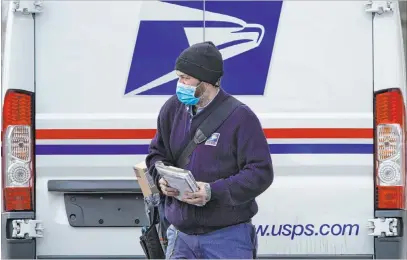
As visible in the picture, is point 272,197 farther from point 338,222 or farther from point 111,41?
point 111,41

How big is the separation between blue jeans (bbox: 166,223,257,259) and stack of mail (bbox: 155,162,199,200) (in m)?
0.22

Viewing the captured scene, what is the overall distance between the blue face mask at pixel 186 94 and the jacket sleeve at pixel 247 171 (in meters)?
0.25

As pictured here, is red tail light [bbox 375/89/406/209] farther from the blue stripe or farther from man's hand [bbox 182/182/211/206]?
man's hand [bbox 182/182/211/206]

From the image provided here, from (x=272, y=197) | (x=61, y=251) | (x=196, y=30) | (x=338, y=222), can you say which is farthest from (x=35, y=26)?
(x=338, y=222)

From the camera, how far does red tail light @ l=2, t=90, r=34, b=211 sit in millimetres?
5777

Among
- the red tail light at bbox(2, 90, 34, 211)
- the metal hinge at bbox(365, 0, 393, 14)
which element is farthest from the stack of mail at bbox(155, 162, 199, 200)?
the metal hinge at bbox(365, 0, 393, 14)

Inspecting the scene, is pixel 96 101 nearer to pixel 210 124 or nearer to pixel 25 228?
pixel 25 228

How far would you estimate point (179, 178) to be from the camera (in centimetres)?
449

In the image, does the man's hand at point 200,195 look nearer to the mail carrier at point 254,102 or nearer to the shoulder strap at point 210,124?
the shoulder strap at point 210,124

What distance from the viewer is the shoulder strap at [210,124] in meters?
4.68

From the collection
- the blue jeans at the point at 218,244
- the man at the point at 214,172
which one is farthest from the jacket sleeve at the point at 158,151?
the blue jeans at the point at 218,244

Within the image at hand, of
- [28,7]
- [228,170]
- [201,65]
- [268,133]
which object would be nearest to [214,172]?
[228,170]

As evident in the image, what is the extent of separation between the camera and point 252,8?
5.74 meters

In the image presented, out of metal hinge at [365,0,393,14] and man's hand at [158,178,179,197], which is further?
metal hinge at [365,0,393,14]
